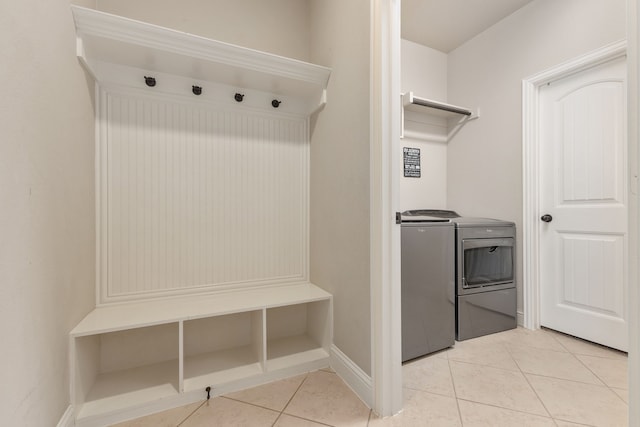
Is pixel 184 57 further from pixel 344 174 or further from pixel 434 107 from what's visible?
pixel 434 107

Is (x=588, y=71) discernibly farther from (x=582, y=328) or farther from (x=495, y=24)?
(x=582, y=328)

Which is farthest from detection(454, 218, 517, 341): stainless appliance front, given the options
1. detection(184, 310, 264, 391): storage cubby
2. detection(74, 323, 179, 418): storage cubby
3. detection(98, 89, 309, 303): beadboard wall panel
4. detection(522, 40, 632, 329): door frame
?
detection(74, 323, 179, 418): storage cubby

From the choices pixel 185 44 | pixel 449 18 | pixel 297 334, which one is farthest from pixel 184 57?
pixel 449 18

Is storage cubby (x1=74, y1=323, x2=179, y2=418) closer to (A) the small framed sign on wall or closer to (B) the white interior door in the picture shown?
(A) the small framed sign on wall

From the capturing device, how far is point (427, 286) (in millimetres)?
1873

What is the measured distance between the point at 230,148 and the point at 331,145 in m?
0.69

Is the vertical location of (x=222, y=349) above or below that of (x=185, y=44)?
below

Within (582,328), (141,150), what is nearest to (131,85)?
(141,150)

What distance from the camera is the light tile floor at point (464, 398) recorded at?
1.28 m

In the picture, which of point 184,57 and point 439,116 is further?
point 439,116

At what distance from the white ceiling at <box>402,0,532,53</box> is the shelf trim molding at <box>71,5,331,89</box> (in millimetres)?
1290

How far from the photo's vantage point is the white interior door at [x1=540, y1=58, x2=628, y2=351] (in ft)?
6.14

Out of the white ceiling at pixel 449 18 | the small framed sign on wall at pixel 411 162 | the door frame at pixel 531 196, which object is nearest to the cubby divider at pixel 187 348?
the small framed sign on wall at pixel 411 162

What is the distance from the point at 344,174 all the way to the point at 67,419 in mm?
1704
